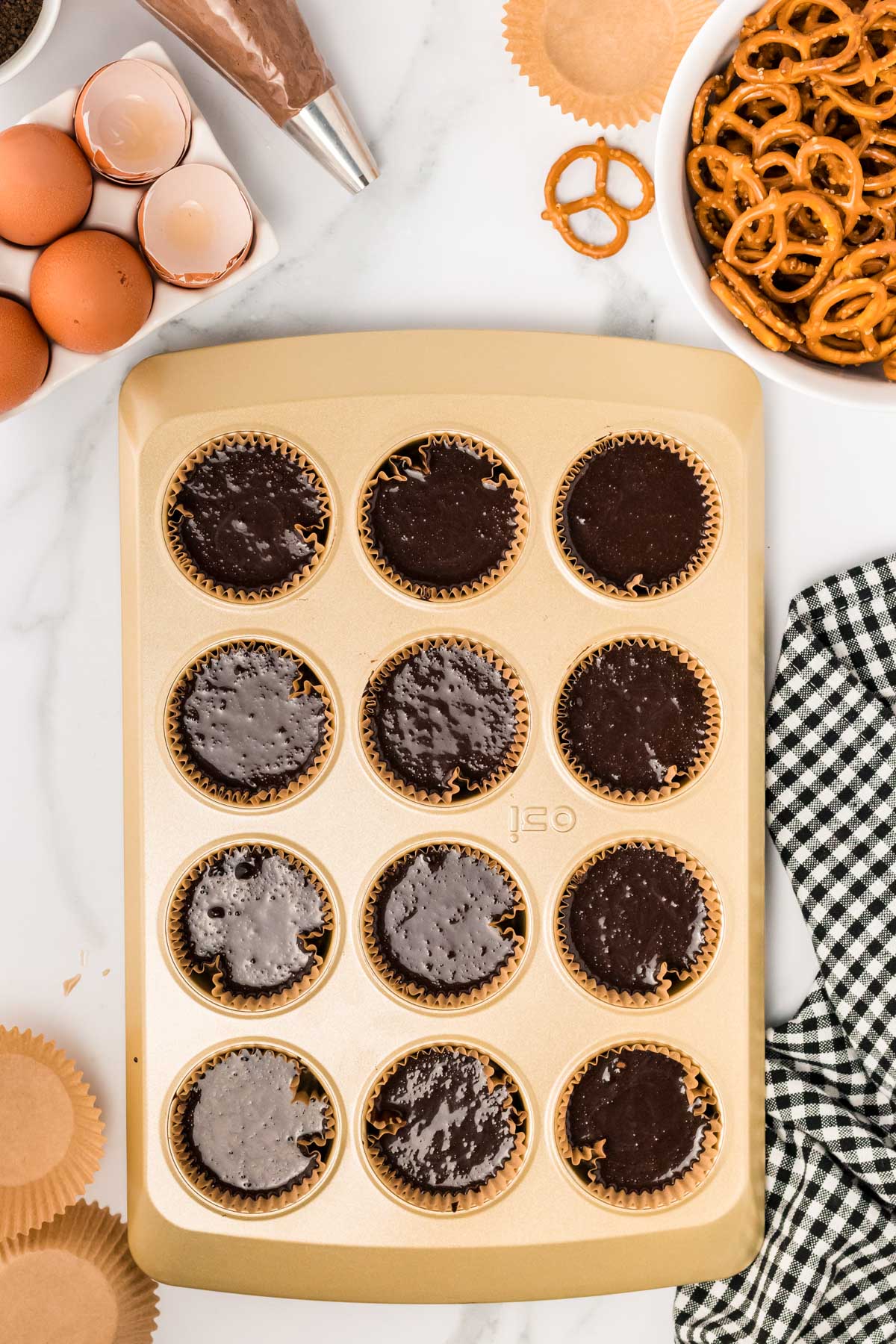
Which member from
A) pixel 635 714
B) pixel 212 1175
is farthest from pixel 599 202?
pixel 212 1175

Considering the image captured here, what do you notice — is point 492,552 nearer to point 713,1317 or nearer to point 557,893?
point 557,893

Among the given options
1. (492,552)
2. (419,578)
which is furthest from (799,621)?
(419,578)

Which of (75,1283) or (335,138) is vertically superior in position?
(335,138)

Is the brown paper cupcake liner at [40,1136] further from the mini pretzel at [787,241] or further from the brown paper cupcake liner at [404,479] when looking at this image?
the mini pretzel at [787,241]

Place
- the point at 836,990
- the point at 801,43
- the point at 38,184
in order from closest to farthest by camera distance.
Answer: the point at 801,43, the point at 38,184, the point at 836,990

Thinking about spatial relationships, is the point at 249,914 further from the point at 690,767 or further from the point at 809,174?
the point at 809,174

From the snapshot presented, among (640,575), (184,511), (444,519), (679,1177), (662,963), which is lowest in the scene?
(679,1177)

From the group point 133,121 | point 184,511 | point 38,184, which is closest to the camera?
point 38,184
